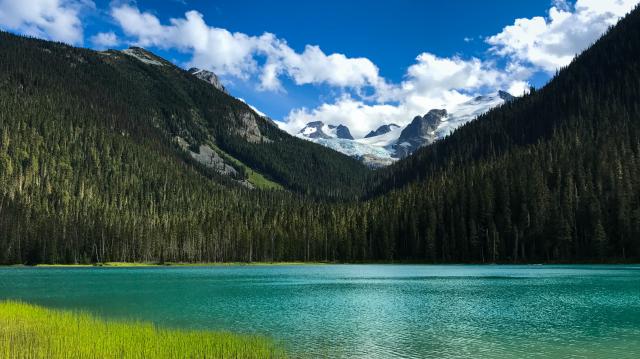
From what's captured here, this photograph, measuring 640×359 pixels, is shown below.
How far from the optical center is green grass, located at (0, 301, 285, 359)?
27.9 metres

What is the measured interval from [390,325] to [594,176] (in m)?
152

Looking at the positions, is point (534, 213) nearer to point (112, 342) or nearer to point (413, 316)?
point (413, 316)

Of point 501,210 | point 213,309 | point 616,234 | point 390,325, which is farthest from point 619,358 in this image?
point 501,210

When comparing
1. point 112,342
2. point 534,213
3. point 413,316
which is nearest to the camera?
point 112,342

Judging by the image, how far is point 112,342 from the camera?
30.8 meters

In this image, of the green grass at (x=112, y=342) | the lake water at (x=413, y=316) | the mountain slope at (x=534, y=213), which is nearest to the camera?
the green grass at (x=112, y=342)

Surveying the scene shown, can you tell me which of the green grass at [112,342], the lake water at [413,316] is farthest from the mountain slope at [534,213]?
the green grass at [112,342]

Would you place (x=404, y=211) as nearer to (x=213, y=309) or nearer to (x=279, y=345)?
(x=213, y=309)

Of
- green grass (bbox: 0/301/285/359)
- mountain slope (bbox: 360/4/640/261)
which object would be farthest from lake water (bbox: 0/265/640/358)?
mountain slope (bbox: 360/4/640/261)

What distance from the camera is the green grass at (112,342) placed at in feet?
91.6

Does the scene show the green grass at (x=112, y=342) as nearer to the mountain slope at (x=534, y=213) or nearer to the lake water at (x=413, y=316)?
the lake water at (x=413, y=316)

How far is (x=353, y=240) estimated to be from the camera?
7835 inches

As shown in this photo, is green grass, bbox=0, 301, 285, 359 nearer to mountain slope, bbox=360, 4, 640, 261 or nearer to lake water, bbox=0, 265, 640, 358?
lake water, bbox=0, 265, 640, 358

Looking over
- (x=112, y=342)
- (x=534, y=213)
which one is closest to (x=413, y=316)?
(x=112, y=342)
